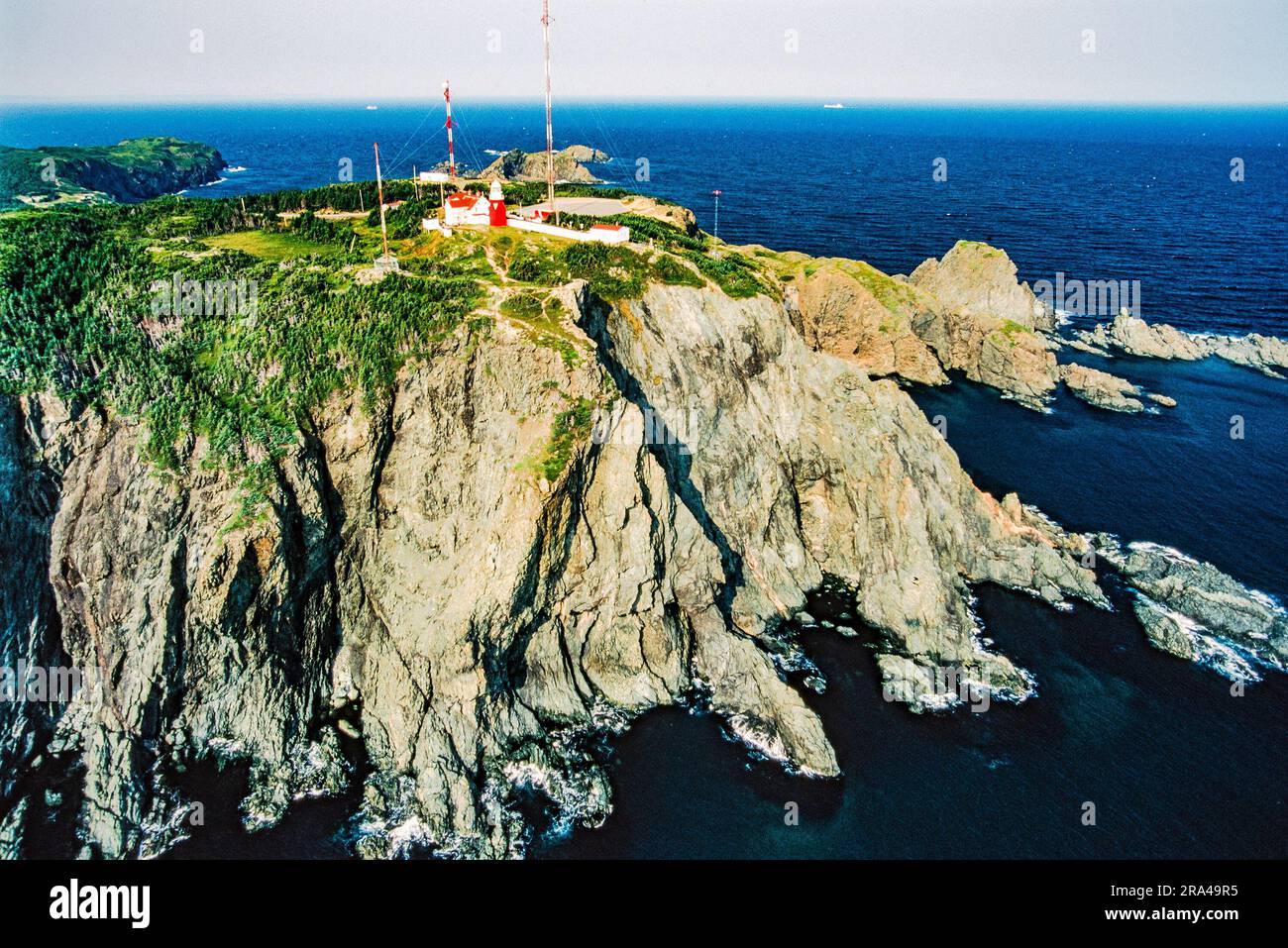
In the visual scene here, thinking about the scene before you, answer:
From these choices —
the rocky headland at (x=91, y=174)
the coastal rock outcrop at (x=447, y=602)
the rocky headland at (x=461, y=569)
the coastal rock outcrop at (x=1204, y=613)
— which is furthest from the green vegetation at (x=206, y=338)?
the rocky headland at (x=91, y=174)

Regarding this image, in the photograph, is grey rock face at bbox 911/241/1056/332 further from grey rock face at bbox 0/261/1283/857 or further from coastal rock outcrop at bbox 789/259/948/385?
grey rock face at bbox 0/261/1283/857

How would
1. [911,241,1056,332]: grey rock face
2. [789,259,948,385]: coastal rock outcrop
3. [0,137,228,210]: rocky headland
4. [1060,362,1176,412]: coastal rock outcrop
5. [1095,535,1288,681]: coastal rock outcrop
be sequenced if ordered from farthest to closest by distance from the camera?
[0,137,228,210]: rocky headland < [911,241,1056,332]: grey rock face < [789,259,948,385]: coastal rock outcrop < [1060,362,1176,412]: coastal rock outcrop < [1095,535,1288,681]: coastal rock outcrop

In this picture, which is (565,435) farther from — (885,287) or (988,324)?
(988,324)

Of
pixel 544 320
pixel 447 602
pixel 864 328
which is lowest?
pixel 447 602

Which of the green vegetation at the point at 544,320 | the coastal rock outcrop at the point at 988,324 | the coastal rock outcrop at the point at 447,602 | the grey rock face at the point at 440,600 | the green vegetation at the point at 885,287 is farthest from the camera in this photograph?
the green vegetation at the point at 885,287

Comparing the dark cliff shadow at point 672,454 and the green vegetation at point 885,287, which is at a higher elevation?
the green vegetation at point 885,287

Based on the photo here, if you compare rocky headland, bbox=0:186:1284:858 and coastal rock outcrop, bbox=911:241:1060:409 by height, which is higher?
coastal rock outcrop, bbox=911:241:1060:409

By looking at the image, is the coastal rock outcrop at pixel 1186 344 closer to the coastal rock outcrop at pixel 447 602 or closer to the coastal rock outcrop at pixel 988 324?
the coastal rock outcrop at pixel 988 324

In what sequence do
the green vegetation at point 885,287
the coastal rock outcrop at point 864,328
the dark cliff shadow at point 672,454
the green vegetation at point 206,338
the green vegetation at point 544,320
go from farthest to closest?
the green vegetation at point 885,287 → the coastal rock outcrop at point 864,328 → the dark cliff shadow at point 672,454 → the green vegetation at point 544,320 → the green vegetation at point 206,338

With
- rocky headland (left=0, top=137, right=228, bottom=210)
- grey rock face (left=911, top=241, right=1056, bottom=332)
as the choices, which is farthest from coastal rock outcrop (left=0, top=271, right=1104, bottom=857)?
rocky headland (left=0, top=137, right=228, bottom=210)

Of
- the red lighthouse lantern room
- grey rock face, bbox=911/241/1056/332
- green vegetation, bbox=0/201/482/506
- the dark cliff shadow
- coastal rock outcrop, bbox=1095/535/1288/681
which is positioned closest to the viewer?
green vegetation, bbox=0/201/482/506

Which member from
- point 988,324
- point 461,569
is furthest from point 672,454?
point 988,324

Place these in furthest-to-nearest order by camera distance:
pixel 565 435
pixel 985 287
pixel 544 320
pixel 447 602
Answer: pixel 985 287, pixel 544 320, pixel 565 435, pixel 447 602
